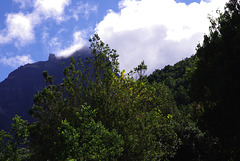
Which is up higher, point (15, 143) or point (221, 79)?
point (221, 79)

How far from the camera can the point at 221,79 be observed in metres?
16.0

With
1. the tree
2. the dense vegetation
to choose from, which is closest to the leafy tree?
the dense vegetation

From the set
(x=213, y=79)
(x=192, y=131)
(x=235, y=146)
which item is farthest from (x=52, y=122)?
(x=192, y=131)

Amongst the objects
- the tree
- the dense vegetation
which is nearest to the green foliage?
the dense vegetation

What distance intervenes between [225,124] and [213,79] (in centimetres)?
341

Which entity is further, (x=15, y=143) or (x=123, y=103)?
(x=123, y=103)

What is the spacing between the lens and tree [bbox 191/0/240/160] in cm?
1552

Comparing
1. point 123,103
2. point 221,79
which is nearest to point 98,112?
point 123,103

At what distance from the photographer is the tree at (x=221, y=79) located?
611 inches

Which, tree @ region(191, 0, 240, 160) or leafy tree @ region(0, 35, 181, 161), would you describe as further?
tree @ region(191, 0, 240, 160)

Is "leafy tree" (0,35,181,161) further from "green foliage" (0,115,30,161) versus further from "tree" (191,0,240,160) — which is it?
"tree" (191,0,240,160)

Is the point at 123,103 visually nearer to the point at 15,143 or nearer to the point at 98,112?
the point at 98,112

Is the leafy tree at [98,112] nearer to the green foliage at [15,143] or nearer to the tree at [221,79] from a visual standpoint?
the green foliage at [15,143]

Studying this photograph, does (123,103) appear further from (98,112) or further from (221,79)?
(221,79)
